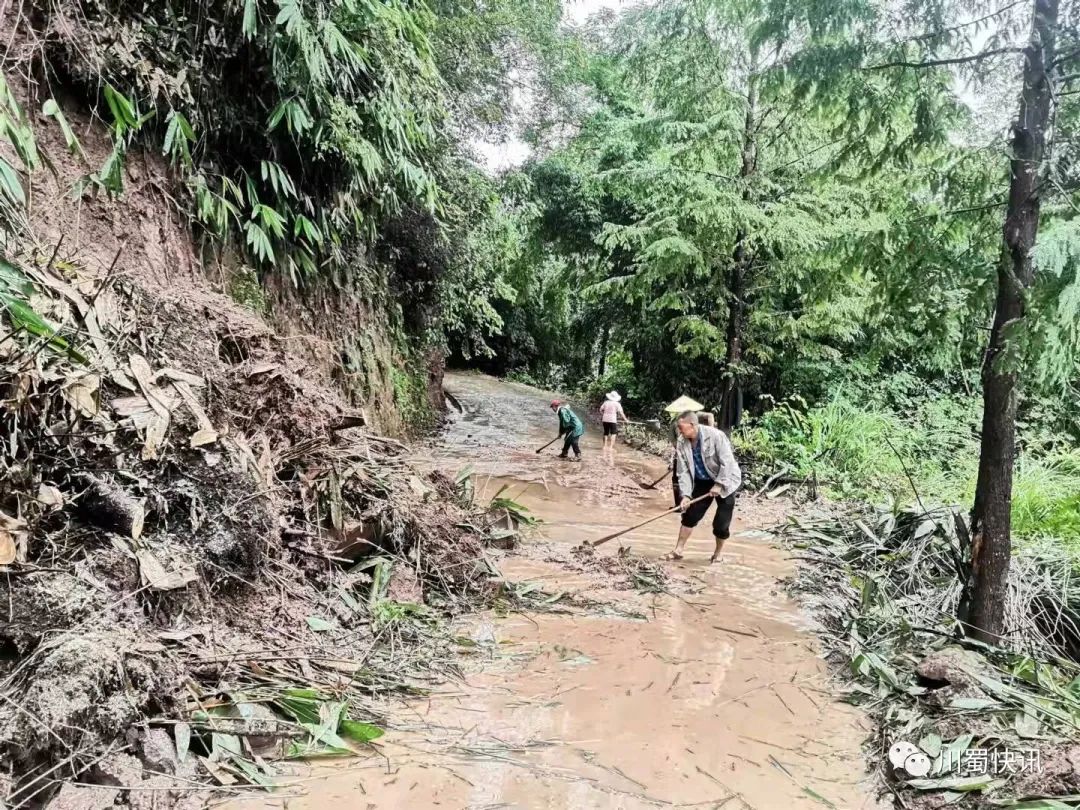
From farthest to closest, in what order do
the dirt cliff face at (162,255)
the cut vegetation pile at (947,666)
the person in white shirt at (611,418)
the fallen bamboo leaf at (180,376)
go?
1. the person in white shirt at (611,418)
2. the dirt cliff face at (162,255)
3. the fallen bamboo leaf at (180,376)
4. the cut vegetation pile at (947,666)

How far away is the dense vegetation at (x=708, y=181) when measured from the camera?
4230mm

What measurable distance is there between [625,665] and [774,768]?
1.20 meters

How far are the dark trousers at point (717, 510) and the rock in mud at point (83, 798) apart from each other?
5.18 metres

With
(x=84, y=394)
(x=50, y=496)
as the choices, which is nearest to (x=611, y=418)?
(x=84, y=394)

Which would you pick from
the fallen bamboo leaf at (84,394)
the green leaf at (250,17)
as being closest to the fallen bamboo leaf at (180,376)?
the fallen bamboo leaf at (84,394)

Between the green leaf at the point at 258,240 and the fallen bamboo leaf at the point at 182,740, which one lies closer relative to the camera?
the fallen bamboo leaf at the point at 182,740

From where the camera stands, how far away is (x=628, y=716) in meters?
3.69

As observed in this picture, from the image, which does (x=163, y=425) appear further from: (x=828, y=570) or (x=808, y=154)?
(x=808, y=154)

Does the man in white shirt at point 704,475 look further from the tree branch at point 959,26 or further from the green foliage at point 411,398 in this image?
the green foliage at point 411,398

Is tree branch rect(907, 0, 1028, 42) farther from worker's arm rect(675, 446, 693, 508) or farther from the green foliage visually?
the green foliage

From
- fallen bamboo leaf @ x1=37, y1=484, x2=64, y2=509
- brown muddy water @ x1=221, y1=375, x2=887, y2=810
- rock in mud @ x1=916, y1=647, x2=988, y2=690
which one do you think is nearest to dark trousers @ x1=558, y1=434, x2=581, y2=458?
brown muddy water @ x1=221, y1=375, x2=887, y2=810

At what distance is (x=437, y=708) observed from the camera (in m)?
3.59

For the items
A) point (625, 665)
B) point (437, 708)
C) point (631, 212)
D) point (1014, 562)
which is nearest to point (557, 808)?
point (437, 708)

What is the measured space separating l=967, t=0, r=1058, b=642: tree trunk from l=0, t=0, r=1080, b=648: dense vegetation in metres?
0.02
